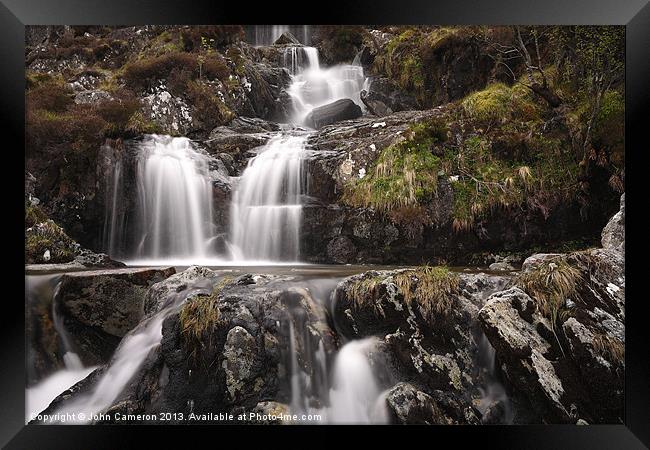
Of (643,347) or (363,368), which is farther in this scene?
(363,368)

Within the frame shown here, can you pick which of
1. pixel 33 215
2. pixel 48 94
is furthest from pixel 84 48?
pixel 33 215

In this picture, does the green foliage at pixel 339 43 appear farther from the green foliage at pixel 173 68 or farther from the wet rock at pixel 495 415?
the wet rock at pixel 495 415

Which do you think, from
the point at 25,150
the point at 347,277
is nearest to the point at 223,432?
the point at 347,277

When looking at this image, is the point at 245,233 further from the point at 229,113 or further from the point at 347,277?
the point at 229,113

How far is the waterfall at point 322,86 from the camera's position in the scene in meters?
2.76

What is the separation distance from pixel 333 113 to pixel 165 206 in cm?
156

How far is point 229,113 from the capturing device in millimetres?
2613

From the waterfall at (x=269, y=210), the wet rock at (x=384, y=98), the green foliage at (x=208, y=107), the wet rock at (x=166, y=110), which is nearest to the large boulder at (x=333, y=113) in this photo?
the wet rock at (x=384, y=98)

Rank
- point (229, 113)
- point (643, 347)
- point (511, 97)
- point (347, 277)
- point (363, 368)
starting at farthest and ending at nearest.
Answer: point (229, 113) → point (511, 97) → point (347, 277) → point (363, 368) → point (643, 347)

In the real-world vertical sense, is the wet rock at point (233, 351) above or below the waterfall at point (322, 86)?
below

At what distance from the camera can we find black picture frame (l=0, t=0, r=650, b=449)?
1.76 m

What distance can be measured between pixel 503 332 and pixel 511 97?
164cm
